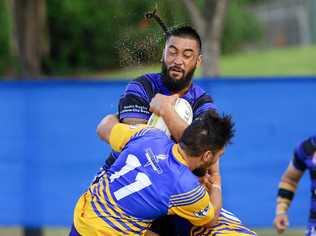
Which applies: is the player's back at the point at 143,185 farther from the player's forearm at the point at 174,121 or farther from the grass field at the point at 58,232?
the grass field at the point at 58,232

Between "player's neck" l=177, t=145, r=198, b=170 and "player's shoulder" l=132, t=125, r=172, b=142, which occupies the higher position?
"player's shoulder" l=132, t=125, r=172, b=142

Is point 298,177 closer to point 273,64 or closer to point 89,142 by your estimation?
point 89,142

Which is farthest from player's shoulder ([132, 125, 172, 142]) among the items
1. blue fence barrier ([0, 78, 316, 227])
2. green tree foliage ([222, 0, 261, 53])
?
green tree foliage ([222, 0, 261, 53])

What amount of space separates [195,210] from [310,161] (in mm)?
2073

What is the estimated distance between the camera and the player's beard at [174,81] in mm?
5512

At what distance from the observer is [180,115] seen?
17.7 ft

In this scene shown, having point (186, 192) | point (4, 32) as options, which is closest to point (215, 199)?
point (186, 192)

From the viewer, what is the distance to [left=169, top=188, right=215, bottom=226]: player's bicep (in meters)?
5.20

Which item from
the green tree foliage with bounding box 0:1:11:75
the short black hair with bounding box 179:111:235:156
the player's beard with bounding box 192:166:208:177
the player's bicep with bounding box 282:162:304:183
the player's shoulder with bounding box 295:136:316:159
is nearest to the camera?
the short black hair with bounding box 179:111:235:156

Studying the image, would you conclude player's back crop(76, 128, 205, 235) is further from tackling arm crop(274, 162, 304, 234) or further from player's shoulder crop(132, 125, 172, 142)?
tackling arm crop(274, 162, 304, 234)

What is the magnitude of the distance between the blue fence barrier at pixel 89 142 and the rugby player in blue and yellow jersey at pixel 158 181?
4.17m

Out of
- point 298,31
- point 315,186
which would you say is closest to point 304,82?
point 315,186

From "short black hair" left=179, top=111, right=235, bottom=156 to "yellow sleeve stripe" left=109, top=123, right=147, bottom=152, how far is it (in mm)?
348

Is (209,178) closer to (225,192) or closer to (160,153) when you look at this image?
(160,153)
